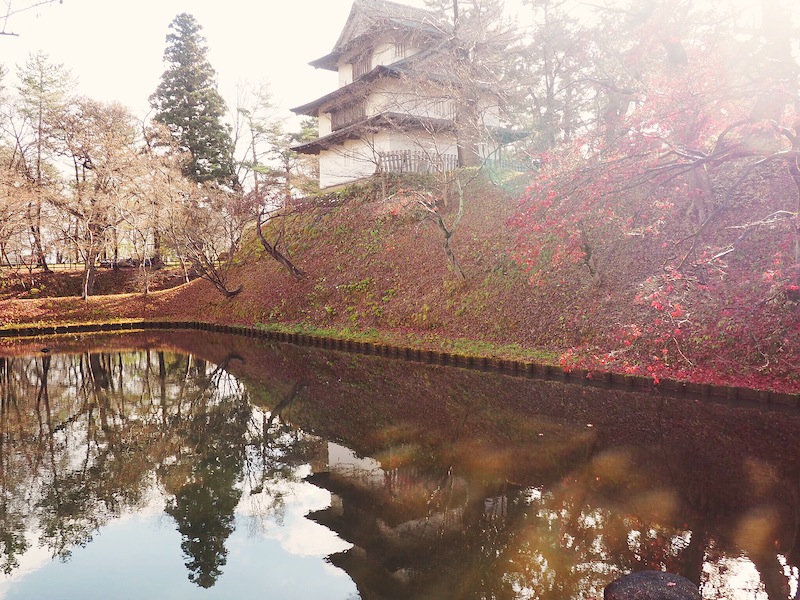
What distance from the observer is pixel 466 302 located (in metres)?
18.6

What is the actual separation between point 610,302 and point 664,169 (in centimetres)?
742

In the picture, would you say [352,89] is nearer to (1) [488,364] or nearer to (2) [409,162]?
(2) [409,162]

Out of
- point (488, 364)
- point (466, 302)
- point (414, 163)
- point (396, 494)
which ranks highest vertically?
point (414, 163)

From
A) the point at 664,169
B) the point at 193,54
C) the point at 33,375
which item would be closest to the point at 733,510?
the point at 664,169

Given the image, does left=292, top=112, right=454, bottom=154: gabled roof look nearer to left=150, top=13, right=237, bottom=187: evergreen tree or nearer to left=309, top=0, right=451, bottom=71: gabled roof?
left=309, top=0, right=451, bottom=71: gabled roof

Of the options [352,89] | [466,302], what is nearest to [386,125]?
[352,89]

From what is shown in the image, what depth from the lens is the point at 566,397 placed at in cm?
1213

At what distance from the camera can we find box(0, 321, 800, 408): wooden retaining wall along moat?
36.9 feet

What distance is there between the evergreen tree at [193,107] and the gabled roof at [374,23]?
865 cm

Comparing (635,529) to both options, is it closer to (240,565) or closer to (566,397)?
(240,565)

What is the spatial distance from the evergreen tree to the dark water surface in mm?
27586

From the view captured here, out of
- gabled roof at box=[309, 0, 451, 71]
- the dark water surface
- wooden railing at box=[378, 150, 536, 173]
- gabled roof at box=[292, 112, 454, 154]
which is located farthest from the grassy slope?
gabled roof at box=[309, 0, 451, 71]

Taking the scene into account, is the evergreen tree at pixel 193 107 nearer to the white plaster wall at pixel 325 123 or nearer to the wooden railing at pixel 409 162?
the white plaster wall at pixel 325 123

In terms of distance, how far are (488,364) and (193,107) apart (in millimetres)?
A: 31841
